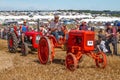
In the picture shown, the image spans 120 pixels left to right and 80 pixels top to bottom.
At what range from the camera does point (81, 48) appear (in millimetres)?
12195

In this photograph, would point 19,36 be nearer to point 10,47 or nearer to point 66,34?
point 10,47

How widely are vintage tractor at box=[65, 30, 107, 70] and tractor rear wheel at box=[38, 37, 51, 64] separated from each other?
3.22 ft

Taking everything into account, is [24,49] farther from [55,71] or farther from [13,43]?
[55,71]

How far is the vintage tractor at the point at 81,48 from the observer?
11.9 meters

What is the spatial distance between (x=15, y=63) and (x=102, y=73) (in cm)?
402

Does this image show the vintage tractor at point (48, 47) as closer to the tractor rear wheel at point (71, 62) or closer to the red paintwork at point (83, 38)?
the red paintwork at point (83, 38)

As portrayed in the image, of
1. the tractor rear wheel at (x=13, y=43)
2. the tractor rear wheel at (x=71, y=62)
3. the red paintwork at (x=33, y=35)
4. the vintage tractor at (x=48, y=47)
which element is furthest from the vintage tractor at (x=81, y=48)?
the tractor rear wheel at (x=13, y=43)

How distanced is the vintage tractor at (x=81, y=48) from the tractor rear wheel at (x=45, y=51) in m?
0.98

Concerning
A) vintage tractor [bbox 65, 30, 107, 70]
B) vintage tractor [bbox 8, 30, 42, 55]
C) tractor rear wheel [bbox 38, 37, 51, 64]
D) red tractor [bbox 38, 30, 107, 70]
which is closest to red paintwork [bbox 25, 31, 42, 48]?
vintage tractor [bbox 8, 30, 42, 55]

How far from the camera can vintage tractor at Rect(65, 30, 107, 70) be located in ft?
39.1

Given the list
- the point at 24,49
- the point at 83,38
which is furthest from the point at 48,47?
the point at 24,49

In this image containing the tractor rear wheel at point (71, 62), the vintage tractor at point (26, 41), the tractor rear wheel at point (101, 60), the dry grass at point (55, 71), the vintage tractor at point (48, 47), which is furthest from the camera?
the vintage tractor at point (26, 41)

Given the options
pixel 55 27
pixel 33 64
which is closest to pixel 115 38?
pixel 55 27

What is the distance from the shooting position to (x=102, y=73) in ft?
36.6
